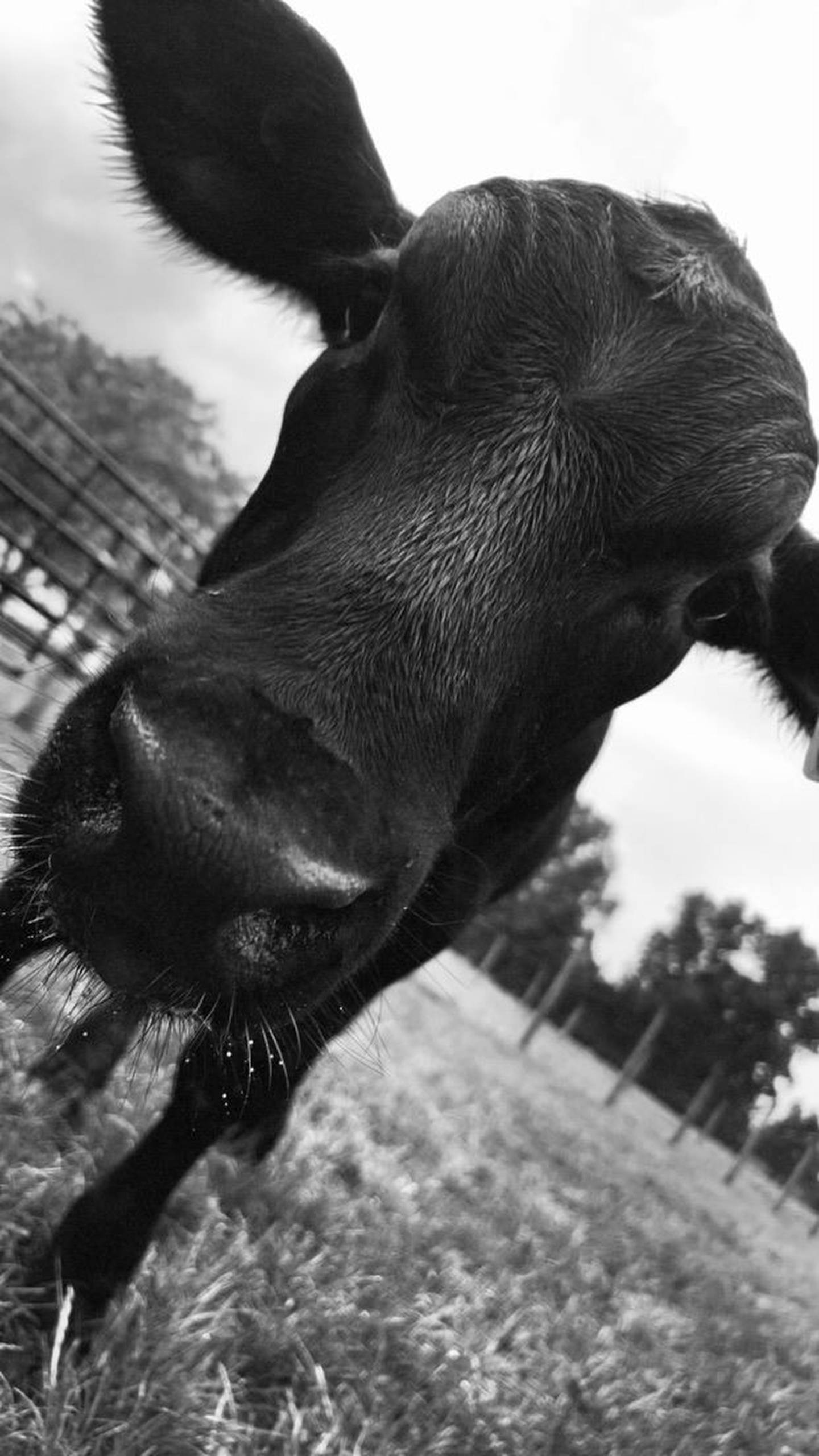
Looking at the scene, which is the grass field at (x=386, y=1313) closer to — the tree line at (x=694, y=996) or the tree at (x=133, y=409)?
the tree line at (x=694, y=996)

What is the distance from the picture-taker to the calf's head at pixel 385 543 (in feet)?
4.00

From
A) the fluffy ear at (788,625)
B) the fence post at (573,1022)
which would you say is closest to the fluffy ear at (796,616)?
the fluffy ear at (788,625)

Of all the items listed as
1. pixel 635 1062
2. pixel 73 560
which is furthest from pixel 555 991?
pixel 73 560

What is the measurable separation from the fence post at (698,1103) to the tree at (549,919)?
30.2 ft

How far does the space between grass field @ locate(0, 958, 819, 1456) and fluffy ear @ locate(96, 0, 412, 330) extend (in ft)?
5.92

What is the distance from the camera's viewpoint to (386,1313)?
2922 mm

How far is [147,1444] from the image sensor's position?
1902mm

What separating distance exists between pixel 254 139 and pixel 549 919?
33290 millimetres

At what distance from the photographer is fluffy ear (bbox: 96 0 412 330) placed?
2.40m

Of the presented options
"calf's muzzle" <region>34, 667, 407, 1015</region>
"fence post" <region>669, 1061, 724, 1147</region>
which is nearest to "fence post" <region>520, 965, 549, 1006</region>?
"fence post" <region>669, 1061, 724, 1147</region>

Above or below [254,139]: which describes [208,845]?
below

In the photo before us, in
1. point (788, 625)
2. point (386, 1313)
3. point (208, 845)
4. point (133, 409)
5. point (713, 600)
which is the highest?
point (133, 409)

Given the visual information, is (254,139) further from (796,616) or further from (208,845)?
(208,845)

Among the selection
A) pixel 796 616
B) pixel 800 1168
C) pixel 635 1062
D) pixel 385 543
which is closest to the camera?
pixel 385 543
